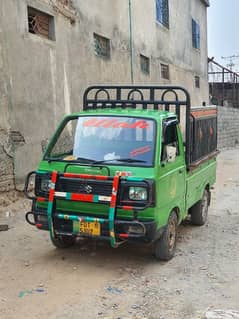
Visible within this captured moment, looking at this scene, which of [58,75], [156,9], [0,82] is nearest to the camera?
[0,82]

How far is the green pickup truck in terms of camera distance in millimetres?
4844

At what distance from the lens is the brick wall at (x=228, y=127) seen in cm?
2314

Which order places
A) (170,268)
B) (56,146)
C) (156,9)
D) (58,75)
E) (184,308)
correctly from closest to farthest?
(184,308)
(170,268)
(56,146)
(58,75)
(156,9)

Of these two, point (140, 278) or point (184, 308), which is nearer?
point (184, 308)

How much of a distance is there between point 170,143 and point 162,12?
13698 mm

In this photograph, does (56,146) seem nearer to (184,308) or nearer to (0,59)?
(184,308)

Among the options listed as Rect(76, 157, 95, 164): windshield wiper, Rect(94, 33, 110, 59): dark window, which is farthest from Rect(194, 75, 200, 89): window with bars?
Rect(76, 157, 95, 164): windshield wiper

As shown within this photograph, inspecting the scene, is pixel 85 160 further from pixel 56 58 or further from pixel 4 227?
pixel 56 58

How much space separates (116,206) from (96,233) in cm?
39

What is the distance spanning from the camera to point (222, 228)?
7.32 m

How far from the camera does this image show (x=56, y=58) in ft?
33.0

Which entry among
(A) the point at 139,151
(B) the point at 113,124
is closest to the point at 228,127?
(B) the point at 113,124

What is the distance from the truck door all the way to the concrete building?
12.3ft

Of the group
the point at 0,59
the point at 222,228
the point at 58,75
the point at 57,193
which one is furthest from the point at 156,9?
the point at 57,193
